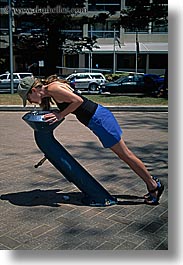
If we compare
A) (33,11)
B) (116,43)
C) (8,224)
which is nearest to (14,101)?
(33,11)

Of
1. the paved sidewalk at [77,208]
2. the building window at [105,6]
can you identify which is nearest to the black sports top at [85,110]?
the paved sidewalk at [77,208]

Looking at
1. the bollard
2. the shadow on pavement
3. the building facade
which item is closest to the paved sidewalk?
the shadow on pavement

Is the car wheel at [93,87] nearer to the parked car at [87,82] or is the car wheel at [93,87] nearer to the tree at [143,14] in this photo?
the parked car at [87,82]

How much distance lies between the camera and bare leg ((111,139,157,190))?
3.91 meters

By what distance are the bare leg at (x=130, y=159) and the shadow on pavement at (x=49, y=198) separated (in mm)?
285

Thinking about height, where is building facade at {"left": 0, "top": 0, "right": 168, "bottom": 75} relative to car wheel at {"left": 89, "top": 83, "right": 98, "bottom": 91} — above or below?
above

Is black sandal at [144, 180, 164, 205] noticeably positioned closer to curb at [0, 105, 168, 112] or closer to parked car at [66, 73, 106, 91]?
curb at [0, 105, 168, 112]

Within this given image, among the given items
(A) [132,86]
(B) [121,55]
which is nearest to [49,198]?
(A) [132,86]

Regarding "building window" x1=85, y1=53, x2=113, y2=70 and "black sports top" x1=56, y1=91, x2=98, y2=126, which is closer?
"black sports top" x1=56, y1=91, x2=98, y2=126

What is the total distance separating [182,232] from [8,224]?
63.2 inches

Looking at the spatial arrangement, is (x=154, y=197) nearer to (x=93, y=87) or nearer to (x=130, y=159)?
(x=130, y=159)

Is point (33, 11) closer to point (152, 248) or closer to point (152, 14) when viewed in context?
point (152, 14)

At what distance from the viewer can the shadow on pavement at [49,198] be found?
4.22 metres

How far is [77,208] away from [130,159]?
767 mm
